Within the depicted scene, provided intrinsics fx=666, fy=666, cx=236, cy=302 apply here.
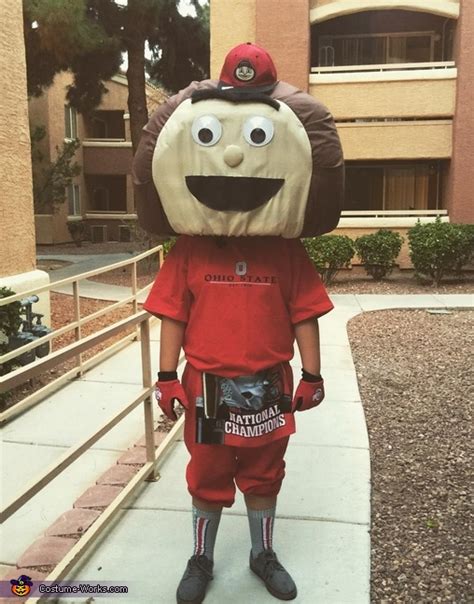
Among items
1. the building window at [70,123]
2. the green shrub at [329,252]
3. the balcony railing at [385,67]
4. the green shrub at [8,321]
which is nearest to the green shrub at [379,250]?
the green shrub at [329,252]

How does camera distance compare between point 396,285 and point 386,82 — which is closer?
point 396,285

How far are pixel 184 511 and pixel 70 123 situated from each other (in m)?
23.2

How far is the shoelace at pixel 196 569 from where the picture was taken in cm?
262

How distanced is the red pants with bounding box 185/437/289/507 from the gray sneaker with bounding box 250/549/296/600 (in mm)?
287

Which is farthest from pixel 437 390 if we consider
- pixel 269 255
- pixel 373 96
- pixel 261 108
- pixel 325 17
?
pixel 325 17

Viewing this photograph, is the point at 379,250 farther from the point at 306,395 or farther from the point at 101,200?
the point at 101,200

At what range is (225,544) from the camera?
301 cm

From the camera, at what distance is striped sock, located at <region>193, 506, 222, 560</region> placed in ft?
8.67

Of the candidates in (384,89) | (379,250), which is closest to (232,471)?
(379,250)

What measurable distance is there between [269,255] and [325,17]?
1263 centimetres

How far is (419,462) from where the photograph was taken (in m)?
3.96

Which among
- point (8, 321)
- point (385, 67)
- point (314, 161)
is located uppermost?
point (385, 67)

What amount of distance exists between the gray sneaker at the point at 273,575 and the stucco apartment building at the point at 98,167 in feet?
69.5

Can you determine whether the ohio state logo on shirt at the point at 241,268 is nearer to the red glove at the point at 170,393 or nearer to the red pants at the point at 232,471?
the red glove at the point at 170,393
